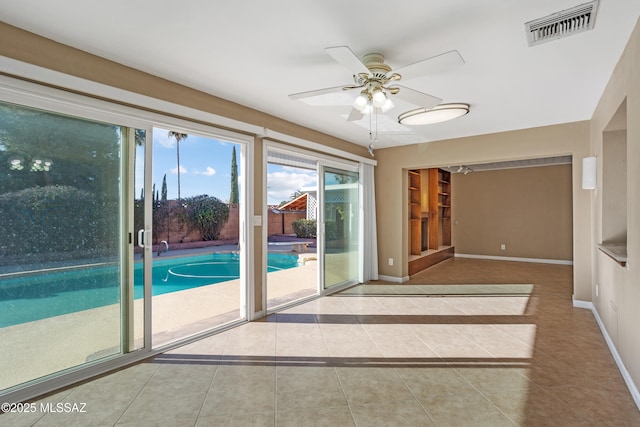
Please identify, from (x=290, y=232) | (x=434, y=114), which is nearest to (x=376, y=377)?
(x=434, y=114)

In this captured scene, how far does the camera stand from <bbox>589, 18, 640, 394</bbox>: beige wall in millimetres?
2037

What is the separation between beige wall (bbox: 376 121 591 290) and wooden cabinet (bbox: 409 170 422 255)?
136 cm

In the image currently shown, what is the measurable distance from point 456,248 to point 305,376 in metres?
7.25

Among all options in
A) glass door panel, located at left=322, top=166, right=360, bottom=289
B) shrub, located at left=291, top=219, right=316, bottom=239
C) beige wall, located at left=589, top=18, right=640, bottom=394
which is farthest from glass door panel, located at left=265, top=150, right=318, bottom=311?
beige wall, located at left=589, top=18, right=640, bottom=394

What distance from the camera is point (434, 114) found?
11.9 feet

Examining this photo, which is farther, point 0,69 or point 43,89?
point 43,89

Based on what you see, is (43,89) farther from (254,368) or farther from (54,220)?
(254,368)

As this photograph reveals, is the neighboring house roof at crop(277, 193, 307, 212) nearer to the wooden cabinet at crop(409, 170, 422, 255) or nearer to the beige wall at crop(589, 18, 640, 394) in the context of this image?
the wooden cabinet at crop(409, 170, 422, 255)

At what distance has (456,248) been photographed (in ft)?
28.1

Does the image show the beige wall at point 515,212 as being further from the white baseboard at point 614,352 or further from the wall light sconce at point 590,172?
the wall light sconce at point 590,172

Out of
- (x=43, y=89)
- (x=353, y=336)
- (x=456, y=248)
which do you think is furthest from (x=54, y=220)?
(x=456, y=248)

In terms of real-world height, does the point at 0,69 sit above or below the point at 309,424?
above

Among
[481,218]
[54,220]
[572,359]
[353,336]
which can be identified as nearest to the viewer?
[54,220]

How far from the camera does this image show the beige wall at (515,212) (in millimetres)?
7264
